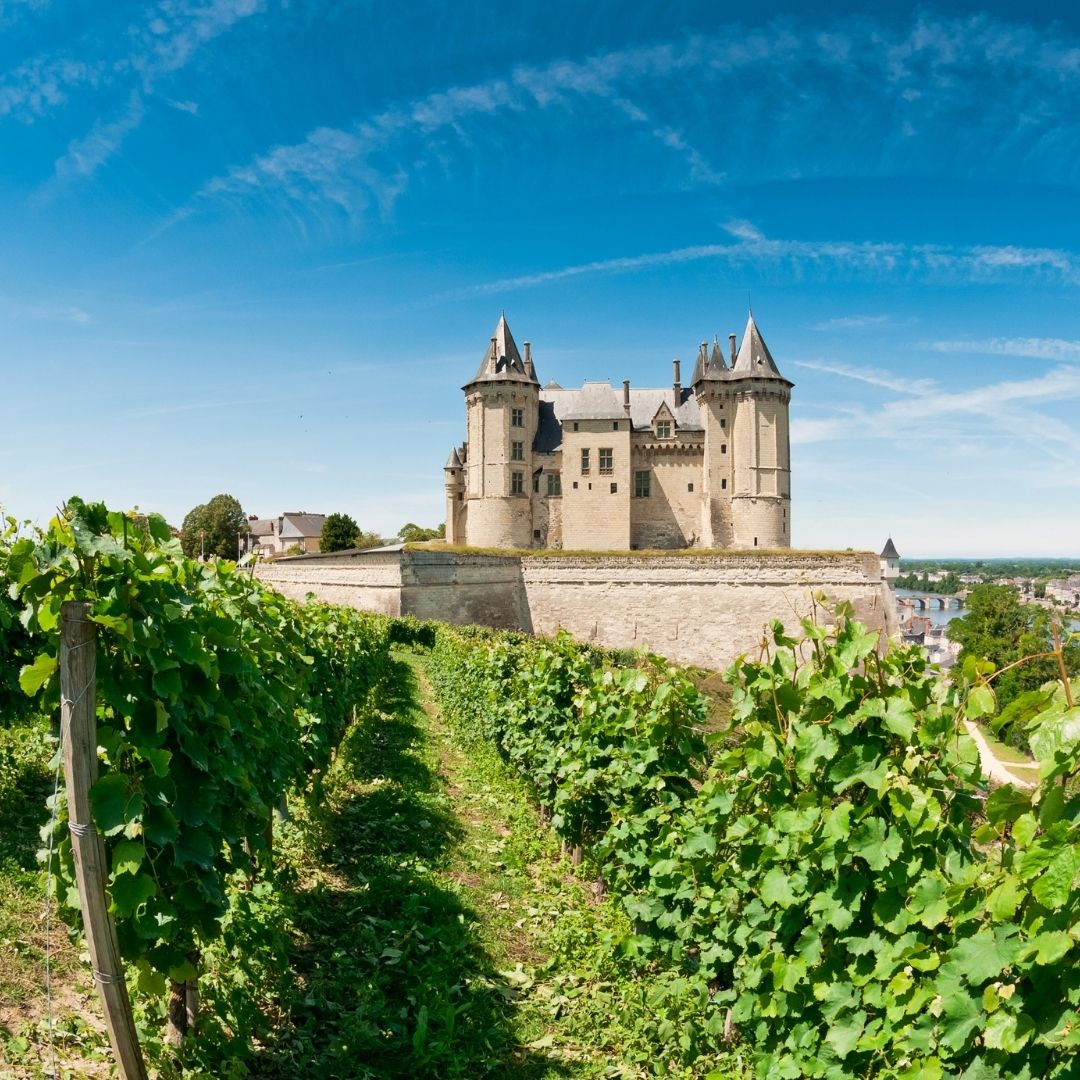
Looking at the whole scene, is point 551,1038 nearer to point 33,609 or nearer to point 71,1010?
point 71,1010

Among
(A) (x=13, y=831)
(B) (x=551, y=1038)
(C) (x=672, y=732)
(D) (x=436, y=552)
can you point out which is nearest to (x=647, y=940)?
(B) (x=551, y=1038)

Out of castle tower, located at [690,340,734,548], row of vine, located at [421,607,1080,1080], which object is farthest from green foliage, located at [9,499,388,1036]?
castle tower, located at [690,340,734,548]

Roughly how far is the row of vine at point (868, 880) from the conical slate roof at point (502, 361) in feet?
131

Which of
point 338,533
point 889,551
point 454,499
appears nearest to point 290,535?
point 338,533

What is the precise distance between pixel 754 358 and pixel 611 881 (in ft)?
137

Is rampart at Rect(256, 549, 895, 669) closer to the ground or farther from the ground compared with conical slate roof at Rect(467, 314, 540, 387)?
closer to the ground

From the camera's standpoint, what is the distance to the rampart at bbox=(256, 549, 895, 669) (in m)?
37.2

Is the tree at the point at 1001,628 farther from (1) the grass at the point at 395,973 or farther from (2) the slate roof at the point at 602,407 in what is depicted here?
(1) the grass at the point at 395,973

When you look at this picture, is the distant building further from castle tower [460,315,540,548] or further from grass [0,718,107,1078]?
grass [0,718,107,1078]

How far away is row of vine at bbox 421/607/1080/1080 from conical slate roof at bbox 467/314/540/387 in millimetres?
40035

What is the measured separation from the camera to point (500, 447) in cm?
4416

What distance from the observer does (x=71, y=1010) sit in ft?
14.3

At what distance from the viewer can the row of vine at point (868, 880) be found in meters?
2.44

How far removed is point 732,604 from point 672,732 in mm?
33780
